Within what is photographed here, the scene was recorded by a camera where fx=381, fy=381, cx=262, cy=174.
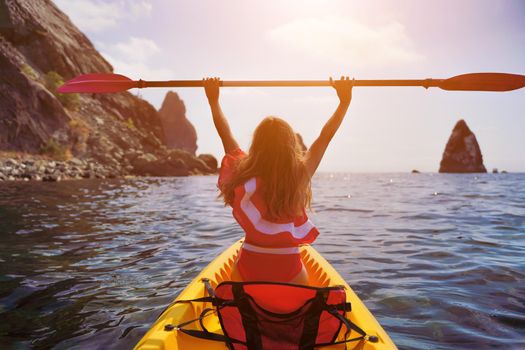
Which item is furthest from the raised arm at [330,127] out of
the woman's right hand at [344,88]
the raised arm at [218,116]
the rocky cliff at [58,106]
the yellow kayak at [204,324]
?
the rocky cliff at [58,106]

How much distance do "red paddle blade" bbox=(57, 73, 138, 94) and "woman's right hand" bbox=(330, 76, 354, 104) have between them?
120 inches

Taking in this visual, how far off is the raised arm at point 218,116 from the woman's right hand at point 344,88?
1.09 metres

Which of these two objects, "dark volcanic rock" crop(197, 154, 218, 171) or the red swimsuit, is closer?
the red swimsuit

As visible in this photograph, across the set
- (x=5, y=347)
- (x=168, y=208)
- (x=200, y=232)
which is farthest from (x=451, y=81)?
(x=168, y=208)

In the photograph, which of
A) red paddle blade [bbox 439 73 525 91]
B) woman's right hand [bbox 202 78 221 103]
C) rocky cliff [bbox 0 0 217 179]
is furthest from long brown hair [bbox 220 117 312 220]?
rocky cliff [bbox 0 0 217 179]

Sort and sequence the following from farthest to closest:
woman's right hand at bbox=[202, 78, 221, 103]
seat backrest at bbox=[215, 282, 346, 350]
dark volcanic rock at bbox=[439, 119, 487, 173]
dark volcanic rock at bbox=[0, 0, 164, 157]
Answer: dark volcanic rock at bbox=[439, 119, 487, 173] → dark volcanic rock at bbox=[0, 0, 164, 157] → woman's right hand at bbox=[202, 78, 221, 103] → seat backrest at bbox=[215, 282, 346, 350]

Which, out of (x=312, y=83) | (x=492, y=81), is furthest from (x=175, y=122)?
(x=312, y=83)

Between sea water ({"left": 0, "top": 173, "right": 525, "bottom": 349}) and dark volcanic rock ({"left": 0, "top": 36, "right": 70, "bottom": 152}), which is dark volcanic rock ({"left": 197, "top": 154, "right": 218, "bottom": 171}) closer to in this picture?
dark volcanic rock ({"left": 0, "top": 36, "right": 70, "bottom": 152})

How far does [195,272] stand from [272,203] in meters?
3.99

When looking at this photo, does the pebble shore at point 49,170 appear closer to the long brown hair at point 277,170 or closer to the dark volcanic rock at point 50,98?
Answer: the dark volcanic rock at point 50,98

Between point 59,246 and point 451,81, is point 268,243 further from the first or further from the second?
point 59,246

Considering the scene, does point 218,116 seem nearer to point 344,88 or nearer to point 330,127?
point 330,127

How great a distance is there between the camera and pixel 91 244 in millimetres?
7887

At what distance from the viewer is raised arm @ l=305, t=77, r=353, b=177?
289 centimetres
